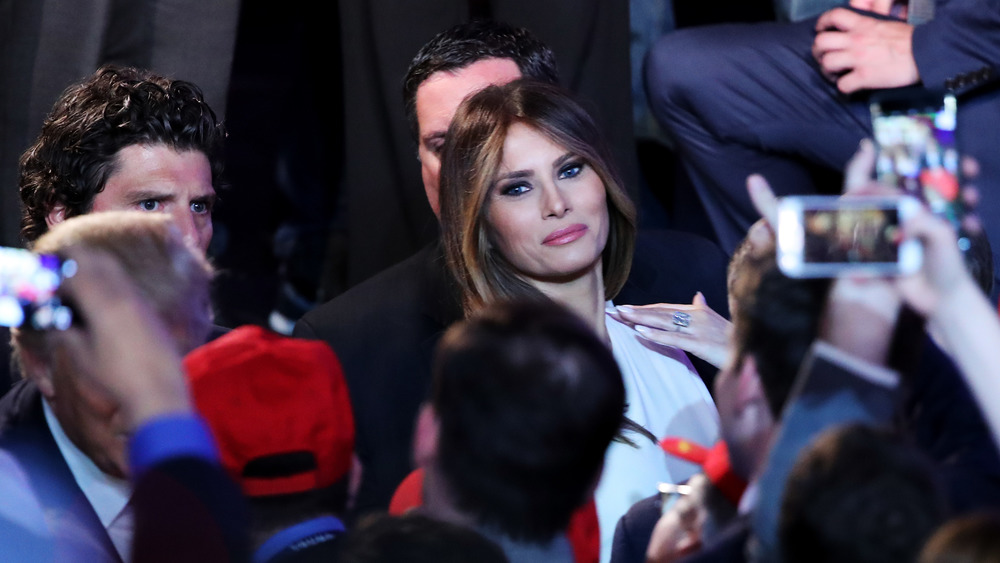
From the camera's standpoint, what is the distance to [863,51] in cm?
209

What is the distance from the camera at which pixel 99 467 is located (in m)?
1.30

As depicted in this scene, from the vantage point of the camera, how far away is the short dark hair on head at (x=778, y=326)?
1.07m

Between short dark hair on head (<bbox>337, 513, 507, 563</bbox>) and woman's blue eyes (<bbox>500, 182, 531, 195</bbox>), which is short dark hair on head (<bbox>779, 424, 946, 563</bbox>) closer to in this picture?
short dark hair on head (<bbox>337, 513, 507, 563</bbox>)

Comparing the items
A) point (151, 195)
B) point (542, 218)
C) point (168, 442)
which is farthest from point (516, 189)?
point (168, 442)

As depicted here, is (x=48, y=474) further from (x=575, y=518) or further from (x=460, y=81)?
(x=460, y=81)

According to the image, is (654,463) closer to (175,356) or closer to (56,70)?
(175,356)

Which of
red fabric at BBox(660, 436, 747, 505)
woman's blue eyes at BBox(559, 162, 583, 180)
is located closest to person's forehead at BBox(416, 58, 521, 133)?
woman's blue eyes at BBox(559, 162, 583, 180)

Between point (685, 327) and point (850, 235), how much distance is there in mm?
970

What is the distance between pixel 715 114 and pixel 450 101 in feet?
1.72

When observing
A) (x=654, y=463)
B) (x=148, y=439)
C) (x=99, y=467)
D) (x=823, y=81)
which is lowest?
(x=654, y=463)

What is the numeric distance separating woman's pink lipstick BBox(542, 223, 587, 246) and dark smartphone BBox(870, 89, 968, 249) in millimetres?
834

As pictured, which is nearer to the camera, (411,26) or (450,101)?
(450,101)

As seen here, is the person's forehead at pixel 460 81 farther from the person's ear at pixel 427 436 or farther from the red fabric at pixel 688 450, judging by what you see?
the person's ear at pixel 427 436

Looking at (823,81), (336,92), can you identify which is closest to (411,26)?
(336,92)
